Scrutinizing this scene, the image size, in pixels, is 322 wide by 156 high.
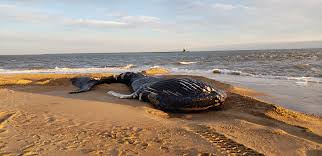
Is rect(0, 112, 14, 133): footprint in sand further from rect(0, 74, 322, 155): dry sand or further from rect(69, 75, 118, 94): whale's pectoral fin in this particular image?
rect(69, 75, 118, 94): whale's pectoral fin

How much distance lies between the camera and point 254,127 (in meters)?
6.67

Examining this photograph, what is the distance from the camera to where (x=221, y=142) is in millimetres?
5504

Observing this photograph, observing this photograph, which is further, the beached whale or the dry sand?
the beached whale

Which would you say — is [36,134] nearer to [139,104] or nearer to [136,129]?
[136,129]

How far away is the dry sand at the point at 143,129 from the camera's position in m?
5.11

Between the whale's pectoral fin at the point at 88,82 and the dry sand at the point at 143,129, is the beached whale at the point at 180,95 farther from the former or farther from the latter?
the whale's pectoral fin at the point at 88,82

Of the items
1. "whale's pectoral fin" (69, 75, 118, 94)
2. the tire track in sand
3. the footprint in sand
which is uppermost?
"whale's pectoral fin" (69, 75, 118, 94)

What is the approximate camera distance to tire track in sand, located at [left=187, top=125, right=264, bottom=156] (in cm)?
508

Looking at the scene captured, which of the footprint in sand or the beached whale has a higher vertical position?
the beached whale

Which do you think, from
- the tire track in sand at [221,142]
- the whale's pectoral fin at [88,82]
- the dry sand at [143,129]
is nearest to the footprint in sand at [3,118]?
the dry sand at [143,129]

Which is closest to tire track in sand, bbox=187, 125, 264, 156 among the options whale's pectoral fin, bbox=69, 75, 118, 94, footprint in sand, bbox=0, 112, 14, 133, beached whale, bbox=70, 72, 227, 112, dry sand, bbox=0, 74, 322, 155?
dry sand, bbox=0, 74, 322, 155

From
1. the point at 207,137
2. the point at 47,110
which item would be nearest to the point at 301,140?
the point at 207,137

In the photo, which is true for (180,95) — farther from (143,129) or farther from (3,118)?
(3,118)

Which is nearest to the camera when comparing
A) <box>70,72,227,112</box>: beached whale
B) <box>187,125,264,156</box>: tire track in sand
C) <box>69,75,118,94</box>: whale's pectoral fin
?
<box>187,125,264,156</box>: tire track in sand
